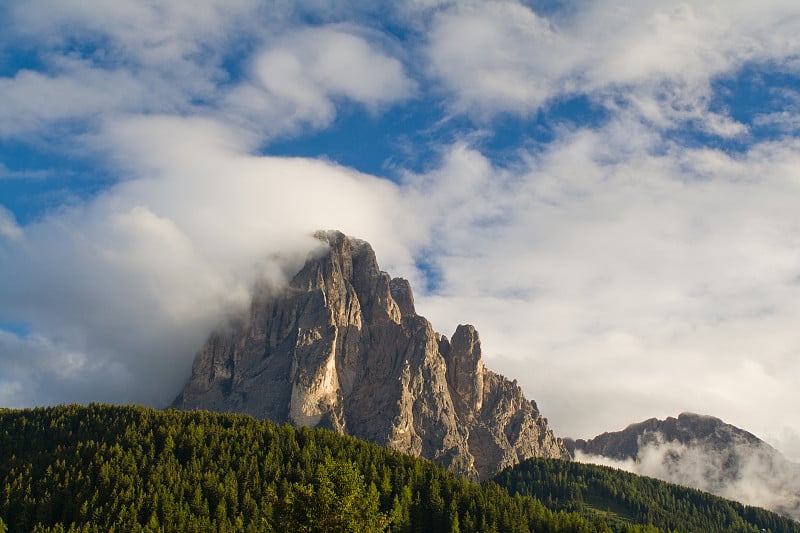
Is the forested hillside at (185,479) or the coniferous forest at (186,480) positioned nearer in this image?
the coniferous forest at (186,480)

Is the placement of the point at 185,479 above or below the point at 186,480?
above

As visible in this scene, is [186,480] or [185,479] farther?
[185,479]

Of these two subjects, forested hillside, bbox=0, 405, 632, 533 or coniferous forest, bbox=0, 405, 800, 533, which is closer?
coniferous forest, bbox=0, 405, 800, 533

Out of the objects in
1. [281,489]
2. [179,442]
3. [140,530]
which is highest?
[179,442]

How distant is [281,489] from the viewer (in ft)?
549

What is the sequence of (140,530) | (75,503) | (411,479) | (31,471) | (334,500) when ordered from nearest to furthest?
(334,500)
(140,530)
(75,503)
(31,471)
(411,479)

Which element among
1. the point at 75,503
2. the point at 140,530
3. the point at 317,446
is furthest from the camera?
the point at 317,446

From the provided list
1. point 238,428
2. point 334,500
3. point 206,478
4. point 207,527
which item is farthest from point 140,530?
point 334,500

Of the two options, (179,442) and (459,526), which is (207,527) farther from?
(459,526)

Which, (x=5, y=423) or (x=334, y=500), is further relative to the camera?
(x=5, y=423)

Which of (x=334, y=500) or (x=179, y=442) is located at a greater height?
(x=179, y=442)

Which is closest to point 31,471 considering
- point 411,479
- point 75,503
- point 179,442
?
point 75,503

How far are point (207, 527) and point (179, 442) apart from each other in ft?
130

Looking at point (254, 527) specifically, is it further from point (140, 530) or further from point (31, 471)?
point (31, 471)
